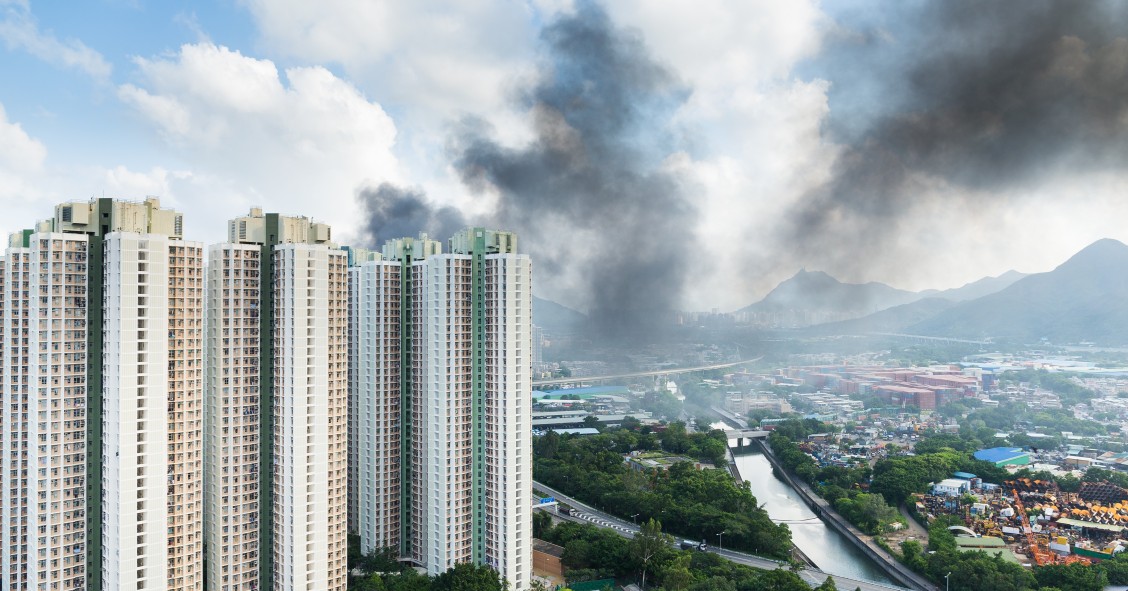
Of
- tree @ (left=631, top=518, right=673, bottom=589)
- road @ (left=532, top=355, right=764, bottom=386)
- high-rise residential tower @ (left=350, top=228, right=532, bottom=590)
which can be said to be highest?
high-rise residential tower @ (left=350, top=228, right=532, bottom=590)

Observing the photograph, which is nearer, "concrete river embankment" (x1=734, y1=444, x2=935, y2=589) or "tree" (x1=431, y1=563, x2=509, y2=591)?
"tree" (x1=431, y1=563, x2=509, y2=591)

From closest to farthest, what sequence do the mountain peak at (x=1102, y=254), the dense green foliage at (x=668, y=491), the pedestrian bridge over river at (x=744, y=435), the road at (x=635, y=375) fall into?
the dense green foliage at (x=668, y=491), the pedestrian bridge over river at (x=744, y=435), the road at (x=635, y=375), the mountain peak at (x=1102, y=254)

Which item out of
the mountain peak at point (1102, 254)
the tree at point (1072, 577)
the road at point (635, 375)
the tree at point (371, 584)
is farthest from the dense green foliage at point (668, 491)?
the mountain peak at point (1102, 254)

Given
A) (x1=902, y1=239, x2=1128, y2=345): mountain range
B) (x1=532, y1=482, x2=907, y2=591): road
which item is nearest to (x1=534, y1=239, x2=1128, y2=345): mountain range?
(x1=902, y1=239, x2=1128, y2=345): mountain range

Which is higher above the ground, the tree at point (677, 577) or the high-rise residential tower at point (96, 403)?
the high-rise residential tower at point (96, 403)

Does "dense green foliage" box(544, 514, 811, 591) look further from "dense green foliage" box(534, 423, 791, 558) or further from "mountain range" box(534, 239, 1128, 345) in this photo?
"mountain range" box(534, 239, 1128, 345)

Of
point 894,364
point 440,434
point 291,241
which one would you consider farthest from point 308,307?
point 894,364

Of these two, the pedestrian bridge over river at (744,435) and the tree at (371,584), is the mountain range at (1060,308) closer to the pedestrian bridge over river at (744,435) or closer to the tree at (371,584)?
the pedestrian bridge over river at (744,435)
